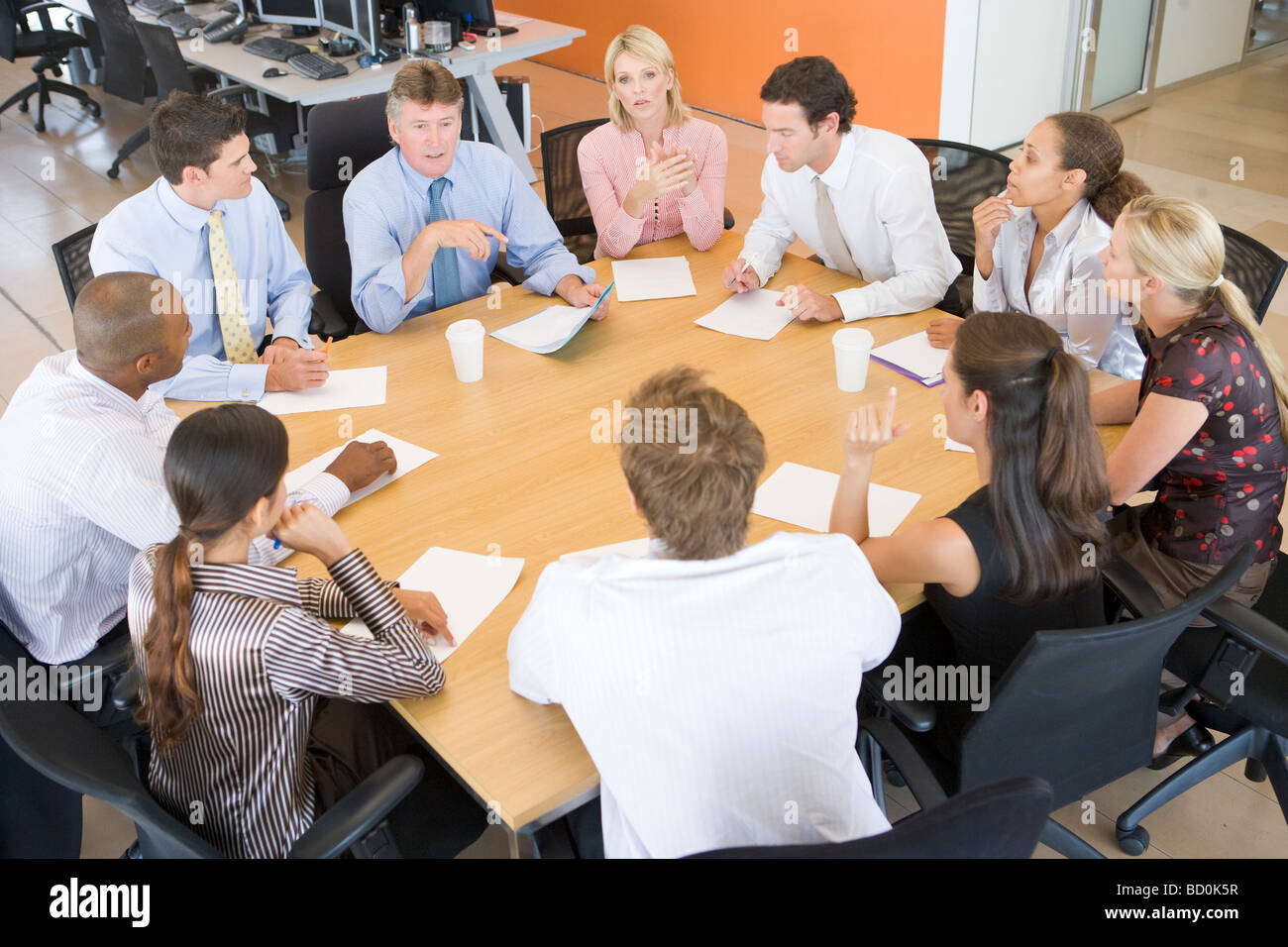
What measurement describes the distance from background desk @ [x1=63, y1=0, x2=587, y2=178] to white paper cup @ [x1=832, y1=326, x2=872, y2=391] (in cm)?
304

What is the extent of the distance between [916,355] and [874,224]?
0.58m

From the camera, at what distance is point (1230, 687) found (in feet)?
7.06

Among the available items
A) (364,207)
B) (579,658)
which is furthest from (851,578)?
(364,207)

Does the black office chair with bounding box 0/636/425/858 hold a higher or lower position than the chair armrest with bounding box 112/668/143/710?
higher

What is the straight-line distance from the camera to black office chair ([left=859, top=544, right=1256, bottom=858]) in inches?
66.2

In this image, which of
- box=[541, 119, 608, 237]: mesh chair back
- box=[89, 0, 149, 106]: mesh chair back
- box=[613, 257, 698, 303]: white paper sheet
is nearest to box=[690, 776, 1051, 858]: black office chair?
box=[613, 257, 698, 303]: white paper sheet

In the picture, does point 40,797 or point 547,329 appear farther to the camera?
point 547,329

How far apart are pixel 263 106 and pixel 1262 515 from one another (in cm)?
539

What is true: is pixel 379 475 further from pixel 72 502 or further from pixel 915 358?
pixel 915 358

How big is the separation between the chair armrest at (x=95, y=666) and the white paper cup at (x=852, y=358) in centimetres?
158

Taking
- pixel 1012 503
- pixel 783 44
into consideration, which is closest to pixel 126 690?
pixel 1012 503

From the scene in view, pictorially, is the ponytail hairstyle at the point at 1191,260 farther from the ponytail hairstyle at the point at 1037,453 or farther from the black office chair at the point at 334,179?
the black office chair at the point at 334,179

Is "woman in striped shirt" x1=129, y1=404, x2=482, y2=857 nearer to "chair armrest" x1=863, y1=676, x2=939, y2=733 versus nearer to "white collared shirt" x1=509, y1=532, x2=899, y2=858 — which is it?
"white collared shirt" x1=509, y1=532, x2=899, y2=858

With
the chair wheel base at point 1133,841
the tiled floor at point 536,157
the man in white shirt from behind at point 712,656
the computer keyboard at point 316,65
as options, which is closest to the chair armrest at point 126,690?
the man in white shirt from behind at point 712,656
